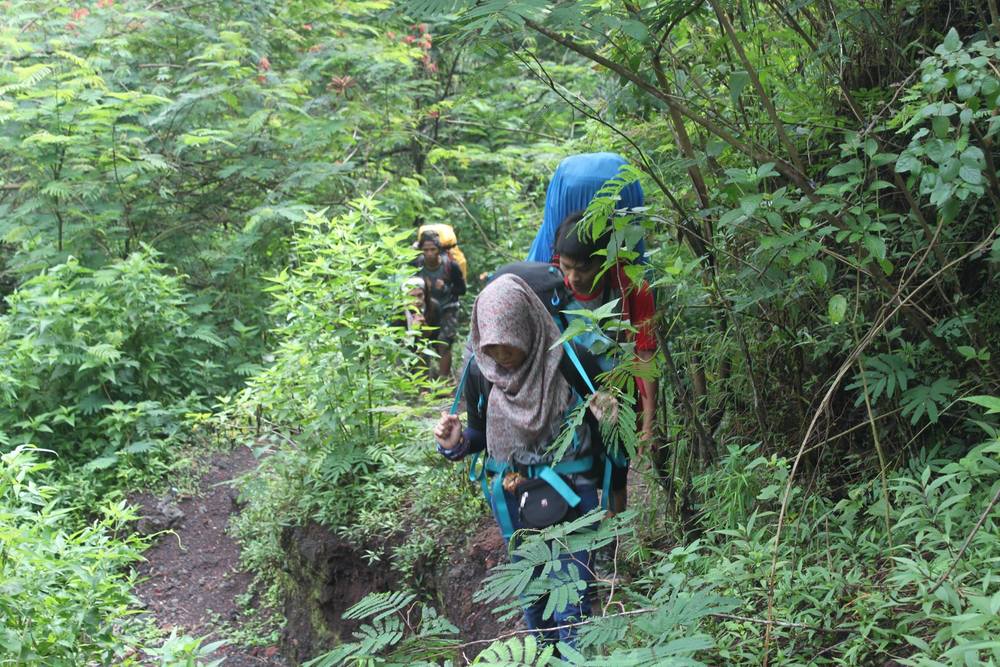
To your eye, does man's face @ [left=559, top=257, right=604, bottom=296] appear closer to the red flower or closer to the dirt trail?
the dirt trail

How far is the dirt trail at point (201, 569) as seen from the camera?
7.24m

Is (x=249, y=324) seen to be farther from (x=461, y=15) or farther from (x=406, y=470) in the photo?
(x=461, y=15)

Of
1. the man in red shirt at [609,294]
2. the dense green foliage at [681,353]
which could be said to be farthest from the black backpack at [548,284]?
the dense green foliage at [681,353]

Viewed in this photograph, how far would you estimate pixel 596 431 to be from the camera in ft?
12.2

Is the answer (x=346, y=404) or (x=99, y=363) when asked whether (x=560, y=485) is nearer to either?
(x=346, y=404)

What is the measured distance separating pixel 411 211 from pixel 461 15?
9251 millimetres

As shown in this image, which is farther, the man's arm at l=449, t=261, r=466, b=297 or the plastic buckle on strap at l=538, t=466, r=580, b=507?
the man's arm at l=449, t=261, r=466, b=297

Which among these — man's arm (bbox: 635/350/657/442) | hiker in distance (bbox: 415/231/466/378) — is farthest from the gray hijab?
hiker in distance (bbox: 415/231/466/378)

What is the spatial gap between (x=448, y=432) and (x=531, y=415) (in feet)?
1.63

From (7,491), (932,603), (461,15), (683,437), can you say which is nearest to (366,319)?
(7,491)

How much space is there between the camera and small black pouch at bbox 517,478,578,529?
362 cm

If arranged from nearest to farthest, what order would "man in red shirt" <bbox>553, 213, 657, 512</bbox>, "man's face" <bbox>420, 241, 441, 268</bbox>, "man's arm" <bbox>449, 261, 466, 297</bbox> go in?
"man in red shirt" <bbox>553, 213, 657, 512</bbox>, "man's face" <bbox>420, 241, 441, 268</bbox>, "man's arm" <bbox>449, 261, 466, 297</bbox>

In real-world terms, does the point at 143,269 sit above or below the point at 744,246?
below

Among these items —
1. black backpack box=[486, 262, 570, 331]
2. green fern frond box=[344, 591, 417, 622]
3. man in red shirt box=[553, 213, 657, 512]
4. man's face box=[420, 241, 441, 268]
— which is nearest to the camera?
green fern frond box=[344, 591, 417, 622]
